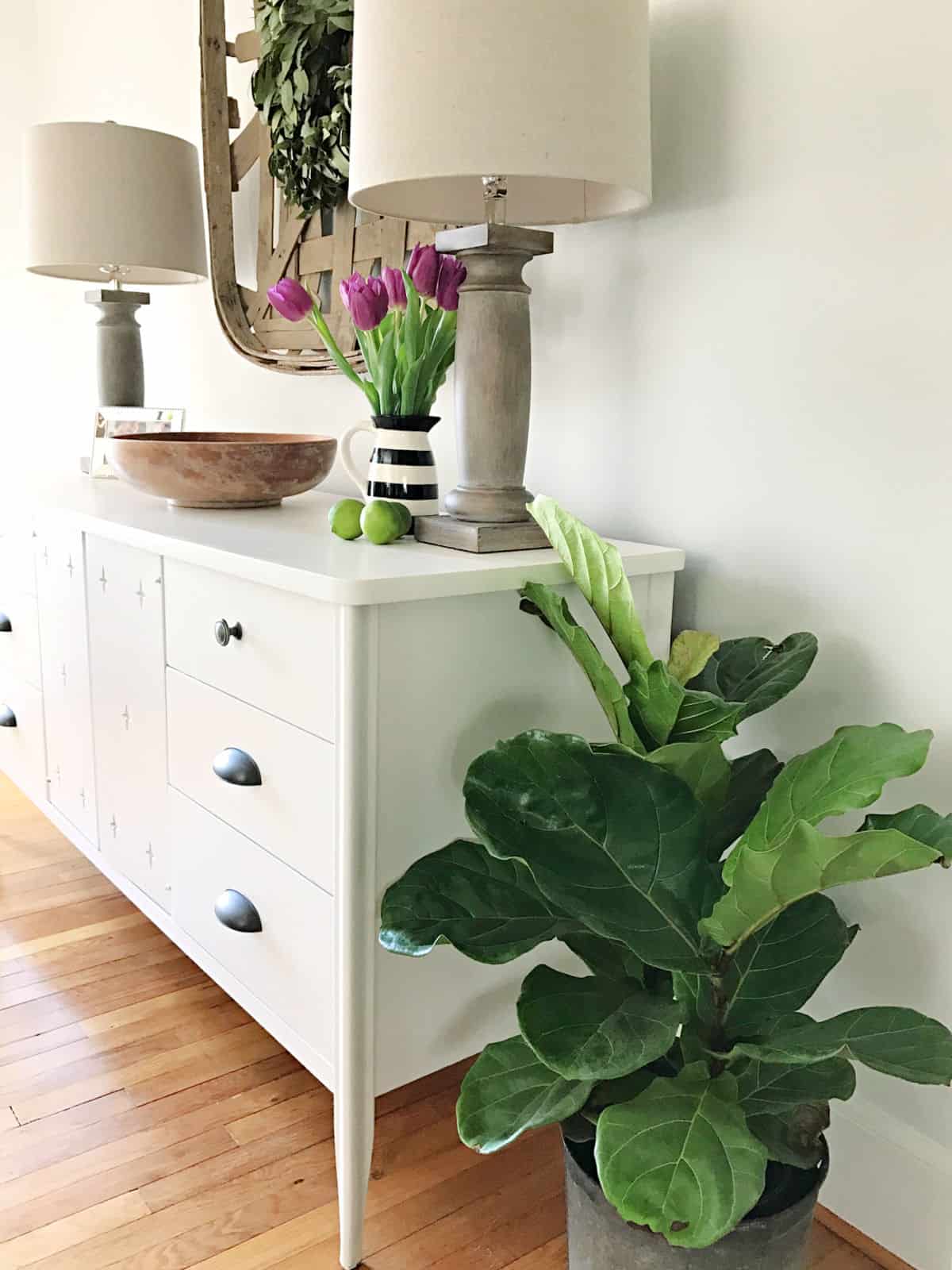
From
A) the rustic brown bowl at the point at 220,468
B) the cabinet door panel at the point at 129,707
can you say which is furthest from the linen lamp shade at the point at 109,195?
the cabinet door panel at the point at 129,707

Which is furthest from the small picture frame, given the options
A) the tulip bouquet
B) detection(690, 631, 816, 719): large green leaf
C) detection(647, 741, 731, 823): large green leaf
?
detection(647, 741, 731, 823): large green leaf

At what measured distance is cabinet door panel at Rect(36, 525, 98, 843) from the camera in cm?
166

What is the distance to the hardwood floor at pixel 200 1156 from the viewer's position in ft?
3.67

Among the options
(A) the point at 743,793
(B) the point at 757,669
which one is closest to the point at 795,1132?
(A) the point at 743,793

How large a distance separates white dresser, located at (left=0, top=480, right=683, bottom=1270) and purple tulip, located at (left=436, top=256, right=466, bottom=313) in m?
0.32

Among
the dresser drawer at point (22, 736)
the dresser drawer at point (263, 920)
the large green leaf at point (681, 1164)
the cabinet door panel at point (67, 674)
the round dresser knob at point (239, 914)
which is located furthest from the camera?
the dresser drawer at point (22, 736)

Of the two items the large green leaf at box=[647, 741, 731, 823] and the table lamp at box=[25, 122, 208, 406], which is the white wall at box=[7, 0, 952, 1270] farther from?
the table lamp at box=[25, 122, 208, 406]

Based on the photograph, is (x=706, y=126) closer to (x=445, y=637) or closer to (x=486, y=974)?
(x=445, y=637)

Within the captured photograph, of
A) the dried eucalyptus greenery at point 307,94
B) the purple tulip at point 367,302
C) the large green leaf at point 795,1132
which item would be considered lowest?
the large green leaf at point 795,1132

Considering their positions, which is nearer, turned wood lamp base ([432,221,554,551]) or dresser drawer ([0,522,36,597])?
turned wood lamp base ([432,221,554,551])

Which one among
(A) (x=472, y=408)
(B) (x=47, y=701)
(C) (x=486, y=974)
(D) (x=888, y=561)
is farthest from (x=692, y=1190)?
(B) (x=47, y=701)

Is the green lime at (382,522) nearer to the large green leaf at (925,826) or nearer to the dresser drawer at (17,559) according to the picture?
the large green leaf at (925,826)

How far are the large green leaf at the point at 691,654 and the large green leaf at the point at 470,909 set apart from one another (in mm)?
270

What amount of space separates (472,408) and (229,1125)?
0.92m
